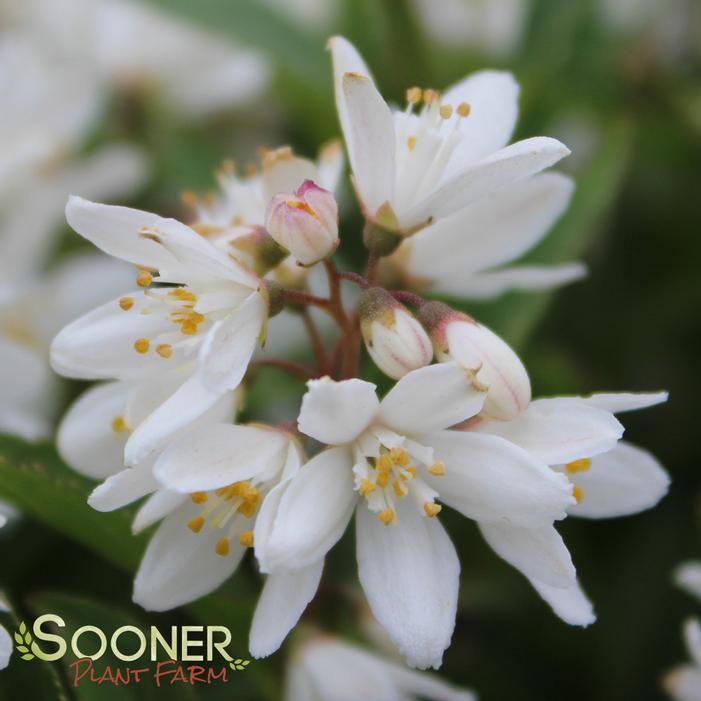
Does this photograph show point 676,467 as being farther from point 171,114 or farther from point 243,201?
point 171,114

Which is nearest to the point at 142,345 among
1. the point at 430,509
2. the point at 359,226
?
the point at 430,509

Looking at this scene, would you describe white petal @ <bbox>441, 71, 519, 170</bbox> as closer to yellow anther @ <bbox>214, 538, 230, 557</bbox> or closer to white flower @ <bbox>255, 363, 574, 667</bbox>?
white flower @ <bbox>255, 363, 574, 667</bbox>

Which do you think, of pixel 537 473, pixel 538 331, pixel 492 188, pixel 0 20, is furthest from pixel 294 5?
pixel 537 473

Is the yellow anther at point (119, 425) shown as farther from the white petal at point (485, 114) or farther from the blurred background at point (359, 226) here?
the white petal at point (485, 114)

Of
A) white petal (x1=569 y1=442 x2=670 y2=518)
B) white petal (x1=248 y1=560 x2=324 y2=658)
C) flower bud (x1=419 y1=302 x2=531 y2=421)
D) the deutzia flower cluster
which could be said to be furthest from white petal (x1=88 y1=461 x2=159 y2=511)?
white petal (x1=569 y1=442 x2=670 y2=518)

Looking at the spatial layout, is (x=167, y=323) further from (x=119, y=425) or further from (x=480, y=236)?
(x=480, y=236)
